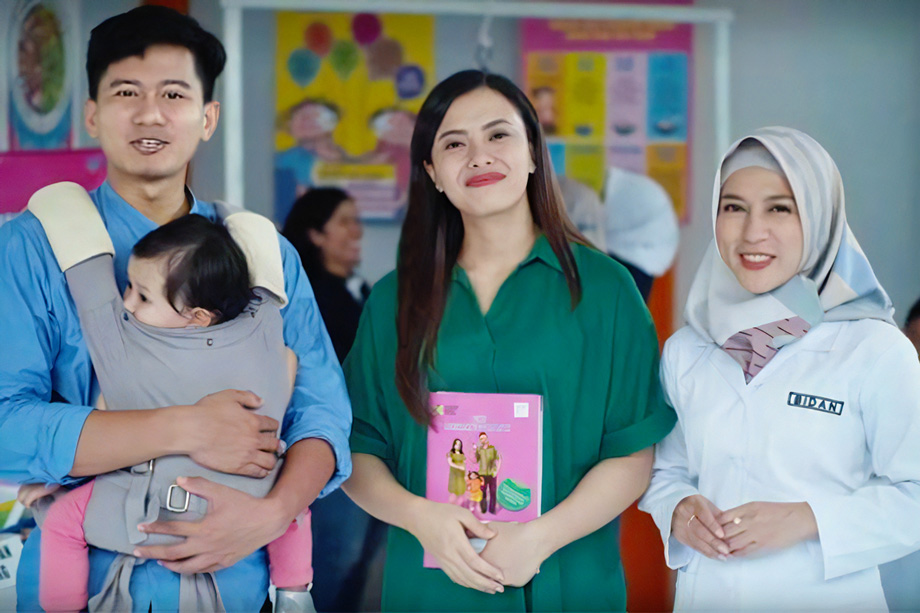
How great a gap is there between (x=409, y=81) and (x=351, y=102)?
0.55 feet

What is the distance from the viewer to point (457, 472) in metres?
1.74

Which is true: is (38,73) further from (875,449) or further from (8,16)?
(875,449)

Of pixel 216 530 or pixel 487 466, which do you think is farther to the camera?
pixel 487 466

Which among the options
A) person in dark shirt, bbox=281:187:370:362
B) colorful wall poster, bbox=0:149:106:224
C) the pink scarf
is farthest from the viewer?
person in dark shirt, bbox=281:187:370:362

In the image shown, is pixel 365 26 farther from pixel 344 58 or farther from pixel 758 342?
pixel 758 342

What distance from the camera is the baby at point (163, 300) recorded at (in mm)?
1455

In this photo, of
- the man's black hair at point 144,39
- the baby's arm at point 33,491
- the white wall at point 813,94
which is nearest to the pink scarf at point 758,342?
the white wall at point 813,94

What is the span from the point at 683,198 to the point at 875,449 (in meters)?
0.92

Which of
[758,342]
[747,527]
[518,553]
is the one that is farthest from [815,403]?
[518,553]

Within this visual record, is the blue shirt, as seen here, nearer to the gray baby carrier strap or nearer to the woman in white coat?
the gray baby carrier strap

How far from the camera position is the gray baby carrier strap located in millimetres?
1468

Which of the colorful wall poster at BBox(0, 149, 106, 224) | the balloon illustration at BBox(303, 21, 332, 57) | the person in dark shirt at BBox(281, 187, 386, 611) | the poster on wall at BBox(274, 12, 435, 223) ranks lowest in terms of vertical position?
the person in dark shirt at BBox(281, 187, 386, 611)

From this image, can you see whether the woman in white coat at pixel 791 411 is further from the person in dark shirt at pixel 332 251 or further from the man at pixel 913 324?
the person in dark shirt at pixel 332 251

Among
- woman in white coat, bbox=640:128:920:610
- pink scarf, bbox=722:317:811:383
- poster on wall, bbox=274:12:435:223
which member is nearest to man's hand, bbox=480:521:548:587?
woman in white coat, bbox=640:128:920:610
